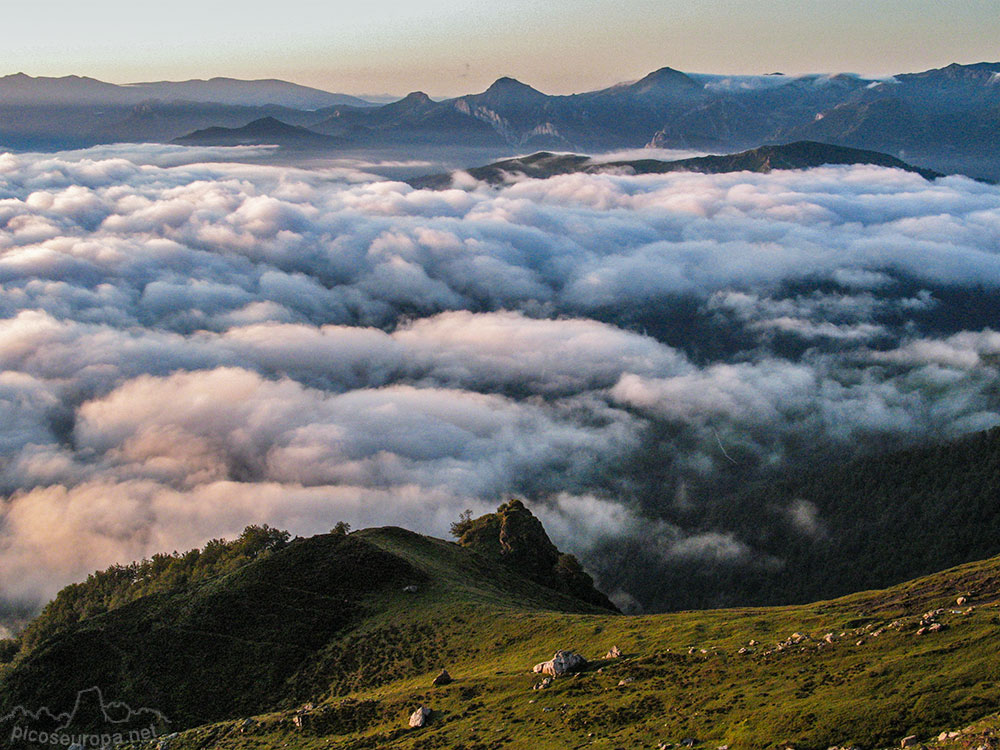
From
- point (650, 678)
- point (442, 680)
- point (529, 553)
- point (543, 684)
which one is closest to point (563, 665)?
point (543, 684)

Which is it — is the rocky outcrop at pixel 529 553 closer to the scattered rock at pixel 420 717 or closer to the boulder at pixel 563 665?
the boulder at pixel 563 665

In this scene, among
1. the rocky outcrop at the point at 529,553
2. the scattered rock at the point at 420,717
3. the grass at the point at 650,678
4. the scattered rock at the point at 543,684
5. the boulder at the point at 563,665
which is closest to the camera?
the grass at the point at 650,678

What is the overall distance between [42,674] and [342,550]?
41833 millimetres

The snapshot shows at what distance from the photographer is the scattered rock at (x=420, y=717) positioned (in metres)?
67.7

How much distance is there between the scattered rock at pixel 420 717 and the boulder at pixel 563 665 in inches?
448

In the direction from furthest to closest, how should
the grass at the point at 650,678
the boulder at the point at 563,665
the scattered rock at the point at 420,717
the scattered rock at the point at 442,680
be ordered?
the scattered rock at the point at 442,680, the boulder at the point at 563,665, the scattered rock at the point at 420,717, the grass at the point at 650,678

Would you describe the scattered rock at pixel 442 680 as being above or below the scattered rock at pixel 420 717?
below

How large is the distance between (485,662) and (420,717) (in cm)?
2077

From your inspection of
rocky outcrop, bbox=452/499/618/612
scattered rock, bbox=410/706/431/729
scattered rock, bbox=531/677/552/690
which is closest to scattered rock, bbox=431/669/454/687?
scattered rock, bbox=410/706/431/729

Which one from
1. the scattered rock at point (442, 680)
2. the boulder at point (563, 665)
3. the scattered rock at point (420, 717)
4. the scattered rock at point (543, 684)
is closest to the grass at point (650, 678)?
the scattered rock at point (543, 684)

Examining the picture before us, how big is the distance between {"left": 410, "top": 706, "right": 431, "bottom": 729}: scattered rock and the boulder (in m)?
11.4

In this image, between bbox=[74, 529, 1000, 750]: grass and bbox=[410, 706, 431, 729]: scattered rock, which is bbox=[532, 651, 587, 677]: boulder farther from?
bbox=[410, 706, 431, 729]: scattered rock

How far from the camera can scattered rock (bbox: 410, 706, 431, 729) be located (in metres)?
67.7

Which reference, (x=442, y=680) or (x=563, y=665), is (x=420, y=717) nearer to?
A: (x=442, y=680)
